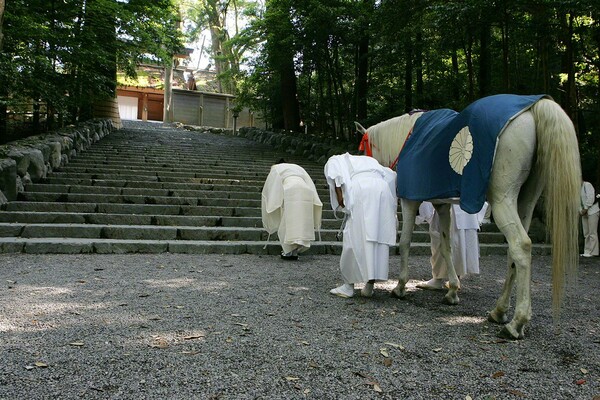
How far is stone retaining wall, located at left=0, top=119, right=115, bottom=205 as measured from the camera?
7504 millimetres

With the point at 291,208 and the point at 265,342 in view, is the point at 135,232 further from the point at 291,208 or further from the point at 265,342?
the point at 265,342

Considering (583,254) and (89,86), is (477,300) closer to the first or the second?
(583,254)

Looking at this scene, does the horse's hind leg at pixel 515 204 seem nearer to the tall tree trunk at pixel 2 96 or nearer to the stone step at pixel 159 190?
the stone step at pixel 159 190

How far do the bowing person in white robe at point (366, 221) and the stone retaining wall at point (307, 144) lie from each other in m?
7.66

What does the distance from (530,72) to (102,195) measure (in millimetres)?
10402

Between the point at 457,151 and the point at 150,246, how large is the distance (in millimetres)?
4416

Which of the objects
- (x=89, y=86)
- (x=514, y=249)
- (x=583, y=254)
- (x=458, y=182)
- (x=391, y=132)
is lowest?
(x=583, y=254)

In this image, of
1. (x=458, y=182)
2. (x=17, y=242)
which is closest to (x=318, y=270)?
(x=458, y=182)

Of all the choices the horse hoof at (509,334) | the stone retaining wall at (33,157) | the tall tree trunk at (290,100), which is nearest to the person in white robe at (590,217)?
the horse hoof at (509,334)

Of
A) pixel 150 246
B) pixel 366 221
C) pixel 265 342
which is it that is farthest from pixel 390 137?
pixel 150 246

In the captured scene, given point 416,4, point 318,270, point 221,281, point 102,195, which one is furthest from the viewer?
point 416,4

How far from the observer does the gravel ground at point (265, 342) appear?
7.70ft

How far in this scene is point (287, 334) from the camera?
319 centimetres

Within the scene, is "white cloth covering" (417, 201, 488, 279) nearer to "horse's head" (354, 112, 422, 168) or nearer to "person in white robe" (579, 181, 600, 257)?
"horse's head" (354, 112, 422, 168)
